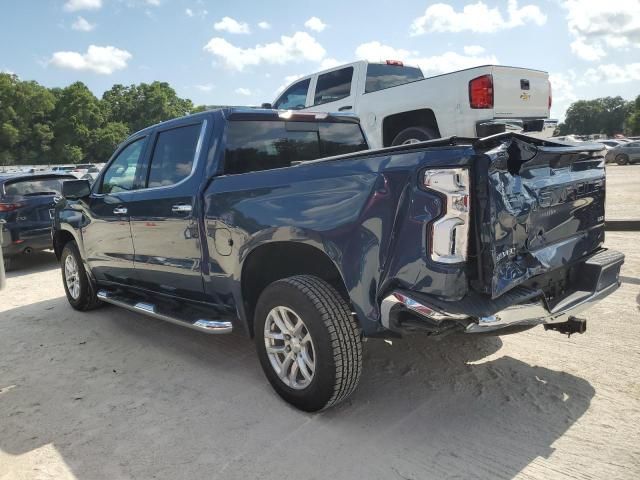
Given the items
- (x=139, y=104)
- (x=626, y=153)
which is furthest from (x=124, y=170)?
(x=139, y=104)

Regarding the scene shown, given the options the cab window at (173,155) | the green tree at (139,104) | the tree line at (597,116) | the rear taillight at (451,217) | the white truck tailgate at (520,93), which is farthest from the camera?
the tree line at (597,116)

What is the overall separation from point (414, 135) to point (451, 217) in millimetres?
5792

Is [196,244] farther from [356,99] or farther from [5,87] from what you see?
[5,87]

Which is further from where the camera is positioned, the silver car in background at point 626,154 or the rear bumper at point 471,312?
the silver car in background at point 626,154

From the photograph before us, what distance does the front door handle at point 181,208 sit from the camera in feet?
12.4

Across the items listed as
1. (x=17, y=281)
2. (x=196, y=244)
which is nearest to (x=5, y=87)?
(x=17, y=281)

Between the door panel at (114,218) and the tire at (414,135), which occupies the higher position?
the tire at (414,135)

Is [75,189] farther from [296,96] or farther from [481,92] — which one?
[296,96]

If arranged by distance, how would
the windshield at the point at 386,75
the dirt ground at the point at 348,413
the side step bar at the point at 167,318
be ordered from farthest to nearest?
the windshield at the point at 386,75 < the side step bar at the point at 167,318 < the dirt ground at the point at 348,413

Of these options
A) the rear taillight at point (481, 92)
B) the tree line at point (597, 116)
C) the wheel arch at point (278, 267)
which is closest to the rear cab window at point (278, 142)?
the wheel arch at point (278, 267)

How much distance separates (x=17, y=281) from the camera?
306 inches

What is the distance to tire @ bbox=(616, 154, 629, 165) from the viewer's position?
29328 mm

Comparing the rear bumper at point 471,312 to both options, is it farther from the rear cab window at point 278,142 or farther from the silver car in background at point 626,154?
the silver car in background at point 626,154

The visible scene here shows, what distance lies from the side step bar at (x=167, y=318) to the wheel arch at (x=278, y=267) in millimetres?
181
